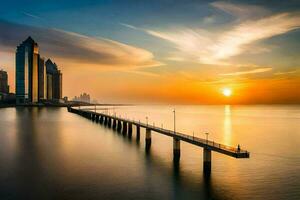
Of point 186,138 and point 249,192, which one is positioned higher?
point 186,138

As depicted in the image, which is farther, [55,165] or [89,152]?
[89,152]

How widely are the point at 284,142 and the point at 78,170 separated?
241ft

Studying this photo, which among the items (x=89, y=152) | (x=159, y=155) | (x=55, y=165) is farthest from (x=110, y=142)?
(x=55, y=165)

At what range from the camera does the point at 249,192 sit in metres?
46.2

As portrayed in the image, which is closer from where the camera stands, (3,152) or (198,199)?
(198,199)

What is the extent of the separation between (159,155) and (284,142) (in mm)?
49877

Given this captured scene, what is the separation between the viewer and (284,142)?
4109 inches

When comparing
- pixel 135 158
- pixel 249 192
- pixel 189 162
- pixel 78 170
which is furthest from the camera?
pixel 135 158

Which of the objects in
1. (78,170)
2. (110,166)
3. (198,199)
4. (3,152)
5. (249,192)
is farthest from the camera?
(3,152)

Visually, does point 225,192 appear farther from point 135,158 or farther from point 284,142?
point 284,142

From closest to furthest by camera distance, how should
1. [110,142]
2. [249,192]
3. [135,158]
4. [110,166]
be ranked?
1. [249,192]
2. [110,166]
3. [135,158]
4. [110,142]

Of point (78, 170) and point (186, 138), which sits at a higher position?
point (186, 138)

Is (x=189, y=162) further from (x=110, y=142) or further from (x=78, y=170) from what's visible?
(x=110, y=142)

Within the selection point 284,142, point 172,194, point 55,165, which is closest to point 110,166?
point 55,165
